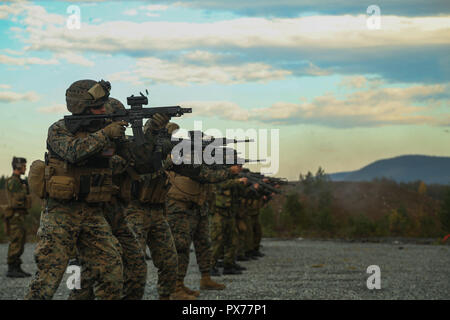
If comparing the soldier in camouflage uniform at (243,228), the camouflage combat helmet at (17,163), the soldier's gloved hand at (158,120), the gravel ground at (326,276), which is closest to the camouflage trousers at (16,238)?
the gravel ground at (326,276)

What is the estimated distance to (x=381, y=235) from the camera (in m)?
28.8

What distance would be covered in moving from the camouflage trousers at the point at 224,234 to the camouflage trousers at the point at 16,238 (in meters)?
3.83

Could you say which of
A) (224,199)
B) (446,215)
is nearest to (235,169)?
(224,199)

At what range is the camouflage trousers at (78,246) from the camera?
6.18 m

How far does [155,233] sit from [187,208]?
2.25 m

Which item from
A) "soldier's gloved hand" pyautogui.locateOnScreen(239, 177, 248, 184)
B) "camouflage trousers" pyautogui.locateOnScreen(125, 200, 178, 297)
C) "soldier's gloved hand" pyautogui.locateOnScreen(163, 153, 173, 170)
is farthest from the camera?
"soldier's gloved hand" pyautogui.locateOnScreen(239, 177, 248, 184)

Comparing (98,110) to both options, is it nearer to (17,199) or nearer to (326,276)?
(17,199)

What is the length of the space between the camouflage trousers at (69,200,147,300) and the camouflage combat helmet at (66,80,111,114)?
1.04m

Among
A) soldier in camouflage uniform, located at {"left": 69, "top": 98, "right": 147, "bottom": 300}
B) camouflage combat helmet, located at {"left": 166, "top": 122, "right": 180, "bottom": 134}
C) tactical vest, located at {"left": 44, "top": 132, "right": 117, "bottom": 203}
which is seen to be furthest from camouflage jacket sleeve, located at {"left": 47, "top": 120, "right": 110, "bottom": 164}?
camouflage combat helmet, located at {"left": 166, "top": 122, "right": 180, "bottom": 134}

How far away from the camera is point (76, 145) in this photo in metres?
6.27

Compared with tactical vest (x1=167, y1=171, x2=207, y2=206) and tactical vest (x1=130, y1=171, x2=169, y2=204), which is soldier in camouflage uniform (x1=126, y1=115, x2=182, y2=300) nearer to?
tactical vest (x1=130, y1=171, x2=169, y2=204)

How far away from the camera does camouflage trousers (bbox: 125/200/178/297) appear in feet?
26.2

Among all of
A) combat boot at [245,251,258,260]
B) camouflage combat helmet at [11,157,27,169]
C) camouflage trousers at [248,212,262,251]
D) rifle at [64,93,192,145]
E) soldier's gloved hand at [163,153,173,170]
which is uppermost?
rifle at [64,93,192,145]

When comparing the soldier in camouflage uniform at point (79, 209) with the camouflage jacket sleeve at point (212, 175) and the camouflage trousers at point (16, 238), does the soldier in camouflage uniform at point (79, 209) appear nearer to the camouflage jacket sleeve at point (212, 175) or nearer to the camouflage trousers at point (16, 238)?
the camouflage jacket sleeve at point (212, 175)
